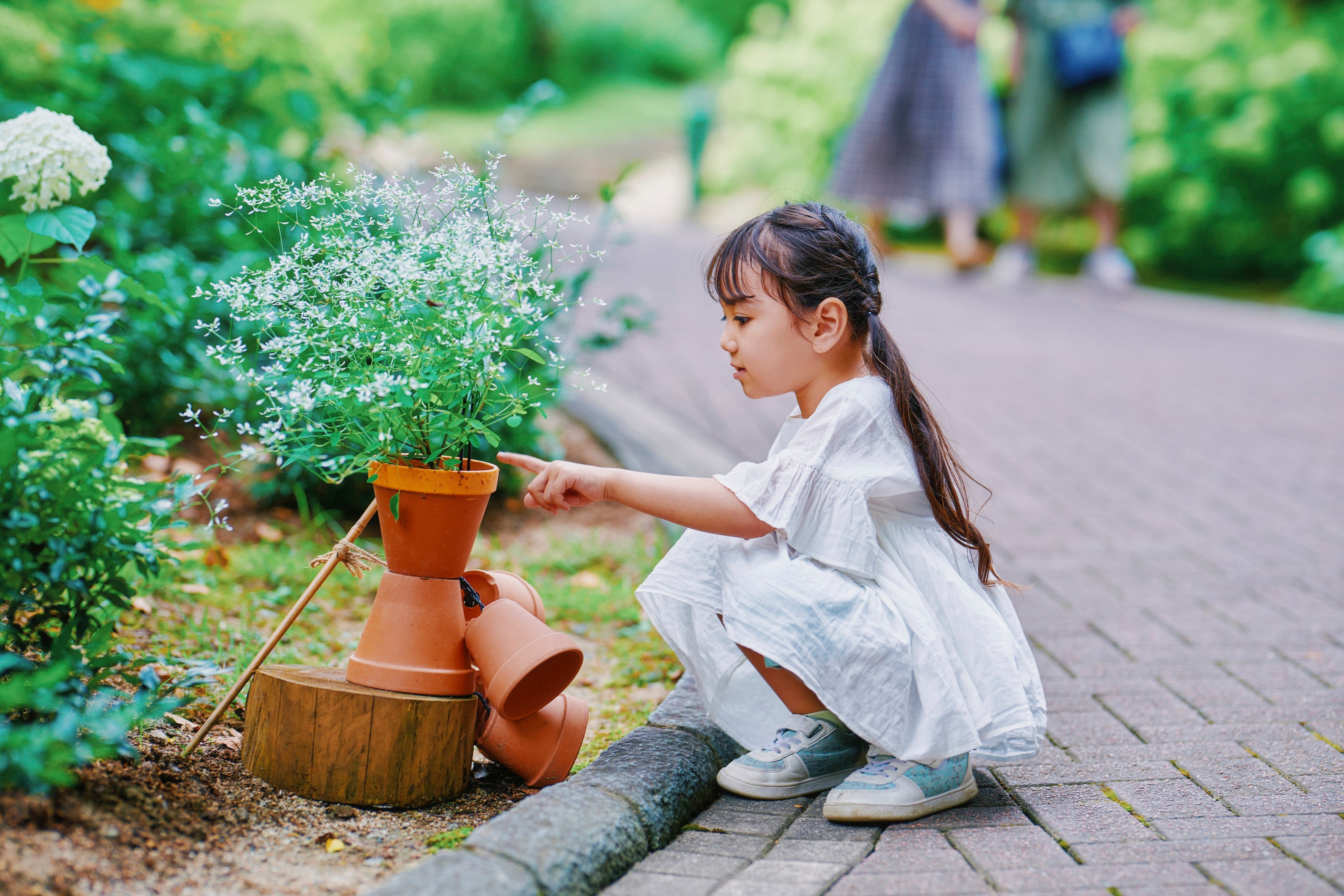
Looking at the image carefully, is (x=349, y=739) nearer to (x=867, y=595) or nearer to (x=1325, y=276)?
(x=867, y=595)

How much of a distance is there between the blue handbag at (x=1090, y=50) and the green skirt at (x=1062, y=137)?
0.21 metres

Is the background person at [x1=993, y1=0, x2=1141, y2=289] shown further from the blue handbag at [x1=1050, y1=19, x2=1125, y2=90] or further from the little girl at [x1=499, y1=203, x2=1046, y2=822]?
the little girl at [x1=499, y1=203, x2=1046, y2=822]

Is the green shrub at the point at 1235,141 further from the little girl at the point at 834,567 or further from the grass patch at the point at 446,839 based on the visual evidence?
the grass patch at the point at 446,839

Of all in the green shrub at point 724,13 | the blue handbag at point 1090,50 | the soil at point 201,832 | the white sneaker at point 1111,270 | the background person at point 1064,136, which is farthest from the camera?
the green shrub at point 724,13

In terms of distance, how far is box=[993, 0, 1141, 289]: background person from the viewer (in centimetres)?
875

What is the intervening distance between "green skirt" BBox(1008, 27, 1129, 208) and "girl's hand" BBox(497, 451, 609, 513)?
7732 mm

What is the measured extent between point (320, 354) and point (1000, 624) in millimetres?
1291

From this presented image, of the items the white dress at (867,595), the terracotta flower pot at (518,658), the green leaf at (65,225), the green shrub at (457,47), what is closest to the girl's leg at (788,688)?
the white dress at (867,595)

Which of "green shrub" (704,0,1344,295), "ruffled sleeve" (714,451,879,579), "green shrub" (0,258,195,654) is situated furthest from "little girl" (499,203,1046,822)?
"green shrub" (704,0,1344,295)

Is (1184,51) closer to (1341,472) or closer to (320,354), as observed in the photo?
(1341,472)

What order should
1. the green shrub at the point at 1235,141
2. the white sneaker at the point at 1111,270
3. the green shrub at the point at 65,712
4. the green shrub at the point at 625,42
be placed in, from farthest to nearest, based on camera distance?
1. the green shrub at the point at 625,42
2. the green shrub at the point at 1235,141
3. the white sneaker at the point at 1111,270
4. the green shrub at the point at 65,712

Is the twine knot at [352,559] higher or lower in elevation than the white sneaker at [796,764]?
higher

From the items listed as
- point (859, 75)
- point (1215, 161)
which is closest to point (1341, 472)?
point (1215, 161)

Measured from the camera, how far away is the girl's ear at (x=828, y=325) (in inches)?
87.2
